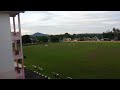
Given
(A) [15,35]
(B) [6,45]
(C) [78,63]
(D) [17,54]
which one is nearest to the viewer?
(B) [6,45]

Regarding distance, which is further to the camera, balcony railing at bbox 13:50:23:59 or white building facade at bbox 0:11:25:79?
balcony railing at bbox 13:50:23:59

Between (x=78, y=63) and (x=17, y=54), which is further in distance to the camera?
(x=78, y=63)

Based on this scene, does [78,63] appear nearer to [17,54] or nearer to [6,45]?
[17,54]

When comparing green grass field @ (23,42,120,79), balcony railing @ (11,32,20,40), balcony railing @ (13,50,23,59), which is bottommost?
green grass field @ (23,42,120,79)

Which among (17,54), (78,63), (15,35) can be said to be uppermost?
(15,35)

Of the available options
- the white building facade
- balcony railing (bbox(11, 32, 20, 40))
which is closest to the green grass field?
the white building facade

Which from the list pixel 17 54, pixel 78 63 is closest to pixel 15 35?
pixel 17 54

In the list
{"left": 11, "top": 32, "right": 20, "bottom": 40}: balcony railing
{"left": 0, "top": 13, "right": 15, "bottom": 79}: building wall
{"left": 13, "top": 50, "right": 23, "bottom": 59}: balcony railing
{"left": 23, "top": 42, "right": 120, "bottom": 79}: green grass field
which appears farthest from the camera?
{"left": 23, "top": 42, "right": 120, "bottom": 79}: green grass field

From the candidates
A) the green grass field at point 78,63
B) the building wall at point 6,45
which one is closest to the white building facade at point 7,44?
the building wall at point 6,45

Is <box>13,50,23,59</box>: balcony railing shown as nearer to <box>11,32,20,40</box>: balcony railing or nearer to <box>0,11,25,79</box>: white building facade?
<box>0,11,25,79</box>: white building facade

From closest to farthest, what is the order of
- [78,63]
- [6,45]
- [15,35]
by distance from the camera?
1. [6,45]
2. [15,35]
3. [78,63]
